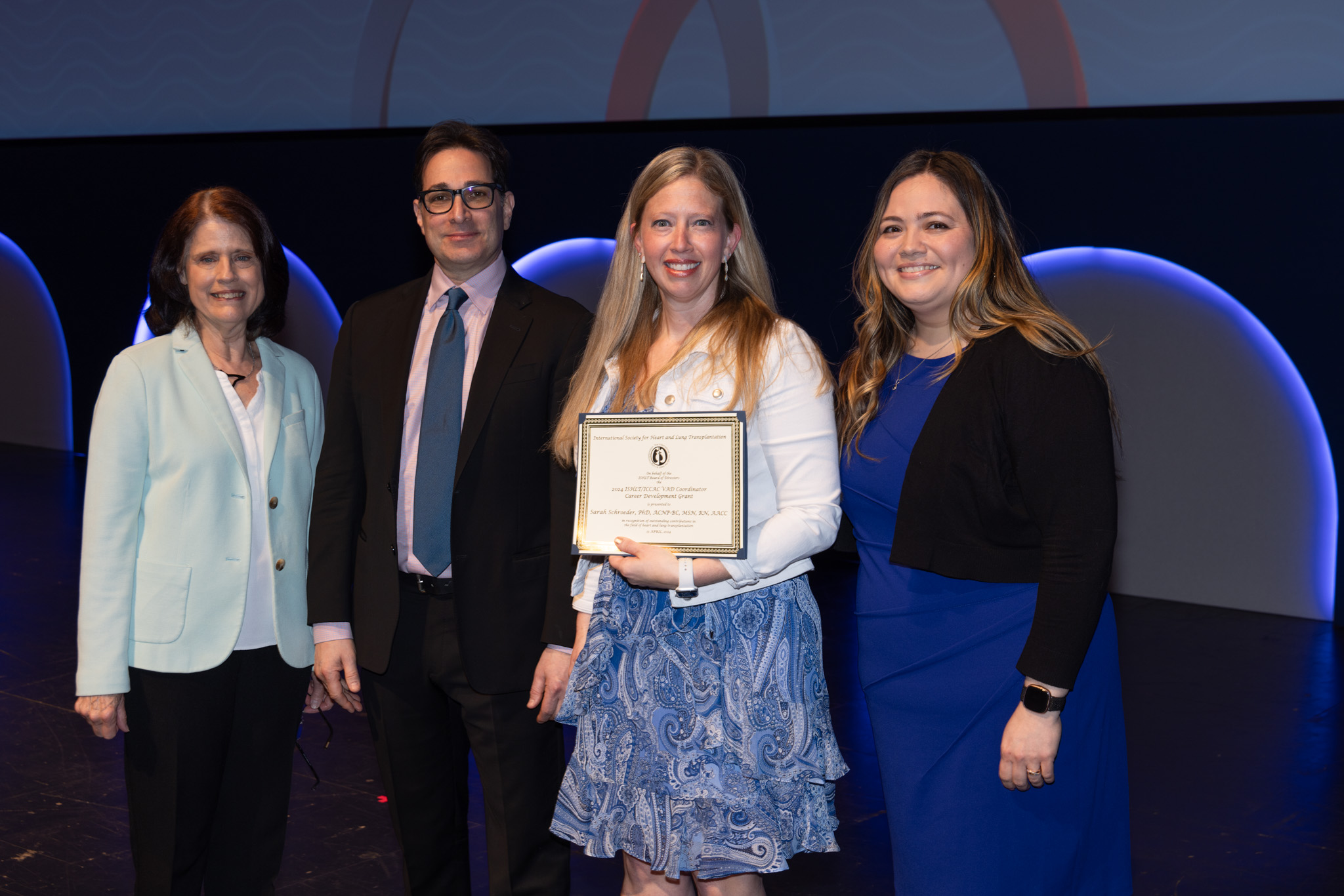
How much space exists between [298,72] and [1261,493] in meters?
7.15

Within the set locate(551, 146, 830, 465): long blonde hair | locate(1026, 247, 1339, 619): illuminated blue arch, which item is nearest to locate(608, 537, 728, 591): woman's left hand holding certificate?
locate(551, 146, 830, 465): long blonde hair

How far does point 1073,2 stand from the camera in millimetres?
5883

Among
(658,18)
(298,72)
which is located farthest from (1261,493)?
(298,72)

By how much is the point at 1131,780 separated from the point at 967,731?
219 centimetres

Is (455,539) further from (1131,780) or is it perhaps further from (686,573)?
(1131,780)

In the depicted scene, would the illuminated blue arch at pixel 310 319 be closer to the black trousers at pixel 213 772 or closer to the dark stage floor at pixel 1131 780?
the dark stage floor at pixel 1131 780

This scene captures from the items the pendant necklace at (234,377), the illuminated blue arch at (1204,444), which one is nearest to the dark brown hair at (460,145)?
the pendant necklace at (234,377)

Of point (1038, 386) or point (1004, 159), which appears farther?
point (1004, 159)

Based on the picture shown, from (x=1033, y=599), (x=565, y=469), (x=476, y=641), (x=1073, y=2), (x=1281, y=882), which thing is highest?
(x=1073, y=2)

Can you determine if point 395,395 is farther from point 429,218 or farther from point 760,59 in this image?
point 760,59

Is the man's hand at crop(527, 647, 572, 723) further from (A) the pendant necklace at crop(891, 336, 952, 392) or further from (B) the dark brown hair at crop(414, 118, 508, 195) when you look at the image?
(B) the dark brown hair at crop(414, 118, 508, 195)

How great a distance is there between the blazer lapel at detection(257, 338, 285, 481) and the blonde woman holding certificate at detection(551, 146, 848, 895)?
74cm

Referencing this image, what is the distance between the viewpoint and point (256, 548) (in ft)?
7.62

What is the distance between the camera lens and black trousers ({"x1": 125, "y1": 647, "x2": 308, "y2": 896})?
2238 millimetres
